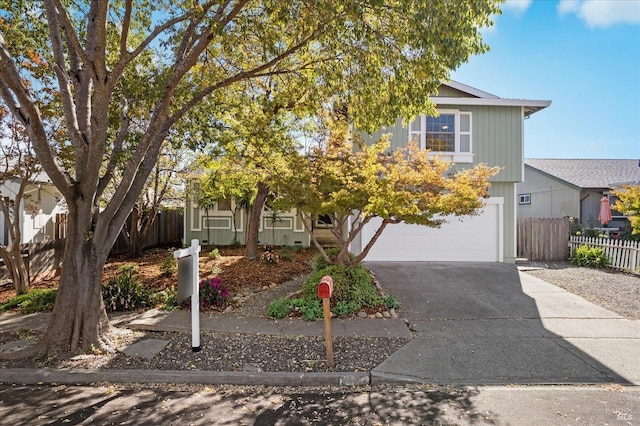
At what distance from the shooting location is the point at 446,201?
21.4ft

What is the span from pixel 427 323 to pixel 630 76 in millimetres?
12390

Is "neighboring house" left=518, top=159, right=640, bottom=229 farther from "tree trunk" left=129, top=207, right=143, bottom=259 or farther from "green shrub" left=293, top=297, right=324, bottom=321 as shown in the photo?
"tree trunk" left=129, top=207, right=143, bottom=259

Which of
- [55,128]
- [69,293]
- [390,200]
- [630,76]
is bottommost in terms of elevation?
[69,293]

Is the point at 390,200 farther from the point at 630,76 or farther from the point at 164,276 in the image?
the point at 630,76

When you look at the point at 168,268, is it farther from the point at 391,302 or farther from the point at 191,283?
the point at 391,302

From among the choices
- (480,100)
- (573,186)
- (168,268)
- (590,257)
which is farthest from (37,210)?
(573,186)

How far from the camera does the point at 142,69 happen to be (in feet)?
22.9

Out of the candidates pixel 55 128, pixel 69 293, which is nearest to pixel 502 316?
pixel 69 293

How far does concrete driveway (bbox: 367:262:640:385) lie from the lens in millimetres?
4340

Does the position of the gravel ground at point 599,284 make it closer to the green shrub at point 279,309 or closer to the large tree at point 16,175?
the green shrub at point 279,309

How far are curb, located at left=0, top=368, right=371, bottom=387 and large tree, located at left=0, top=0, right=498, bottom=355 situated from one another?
1.92ft

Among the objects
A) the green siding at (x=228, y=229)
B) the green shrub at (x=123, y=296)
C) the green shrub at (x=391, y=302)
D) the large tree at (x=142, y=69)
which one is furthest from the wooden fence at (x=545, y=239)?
the green shrub at (x=123, y=296)

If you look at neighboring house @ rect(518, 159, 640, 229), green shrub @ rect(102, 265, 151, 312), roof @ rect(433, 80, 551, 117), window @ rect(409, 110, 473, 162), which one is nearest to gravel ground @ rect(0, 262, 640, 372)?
green shrub @ rect(102, 265, 151, 312)

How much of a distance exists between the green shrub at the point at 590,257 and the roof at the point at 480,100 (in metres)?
4.96
